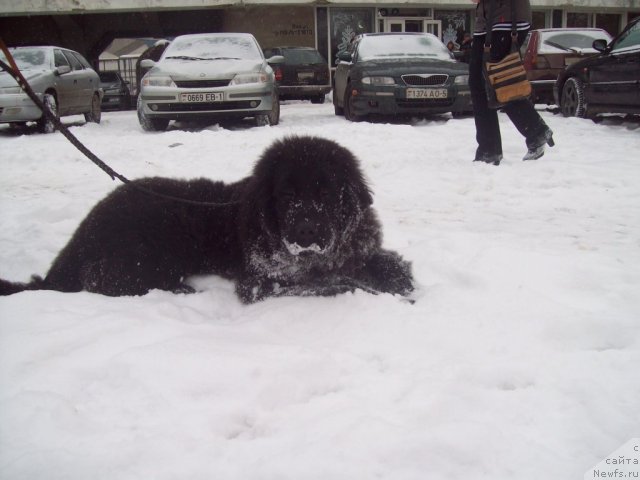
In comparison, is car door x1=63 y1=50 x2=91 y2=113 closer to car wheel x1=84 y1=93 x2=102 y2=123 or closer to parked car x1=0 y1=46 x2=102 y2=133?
parked car x1=0 y1=46 x2=102 y2=133

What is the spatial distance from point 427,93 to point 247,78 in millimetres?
3305

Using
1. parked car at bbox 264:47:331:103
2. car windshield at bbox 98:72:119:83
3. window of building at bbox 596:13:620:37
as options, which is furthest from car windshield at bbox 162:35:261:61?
window of building at bbox 596:13:620:37

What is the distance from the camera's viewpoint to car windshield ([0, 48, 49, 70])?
11672 mm

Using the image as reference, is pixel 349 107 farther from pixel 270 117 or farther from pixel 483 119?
pixel 483 119

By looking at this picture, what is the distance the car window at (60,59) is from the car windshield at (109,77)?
9.96 m

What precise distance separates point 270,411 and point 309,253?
1.12 meters

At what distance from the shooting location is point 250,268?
2930 millimetres

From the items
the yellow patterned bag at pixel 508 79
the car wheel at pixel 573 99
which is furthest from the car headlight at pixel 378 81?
the yellow patterned bag at pixel 508 79

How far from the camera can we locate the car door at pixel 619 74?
8.23m

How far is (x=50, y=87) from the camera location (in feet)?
37.3

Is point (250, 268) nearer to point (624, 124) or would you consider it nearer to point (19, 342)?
point (19, 342)

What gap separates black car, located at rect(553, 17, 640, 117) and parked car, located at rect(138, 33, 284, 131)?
5.53 m

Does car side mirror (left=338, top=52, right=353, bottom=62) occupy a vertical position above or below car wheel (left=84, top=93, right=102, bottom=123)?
above

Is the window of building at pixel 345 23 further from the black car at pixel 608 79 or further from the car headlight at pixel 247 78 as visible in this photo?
the black car at pixel 608 79
